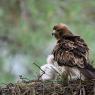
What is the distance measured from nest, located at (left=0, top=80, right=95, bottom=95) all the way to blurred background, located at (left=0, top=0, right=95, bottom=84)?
25.7 ft

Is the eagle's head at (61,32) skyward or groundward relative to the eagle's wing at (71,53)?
skyward

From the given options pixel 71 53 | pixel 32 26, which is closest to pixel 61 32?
pixel 71 53

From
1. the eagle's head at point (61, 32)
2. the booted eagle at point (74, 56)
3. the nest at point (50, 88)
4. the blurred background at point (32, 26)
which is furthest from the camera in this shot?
the blurred background at point (32, 26)

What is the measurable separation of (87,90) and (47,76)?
87cm

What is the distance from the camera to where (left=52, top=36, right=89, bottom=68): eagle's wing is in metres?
9.50

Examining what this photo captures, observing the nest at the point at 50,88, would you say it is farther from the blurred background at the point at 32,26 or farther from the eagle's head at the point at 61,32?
the blurred background at the point at 32,26

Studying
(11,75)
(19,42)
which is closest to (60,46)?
(11,75)

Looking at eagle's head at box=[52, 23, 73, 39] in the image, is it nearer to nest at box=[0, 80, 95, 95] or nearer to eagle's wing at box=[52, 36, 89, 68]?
eagle's wing at box=[52, 36, 89, 68]

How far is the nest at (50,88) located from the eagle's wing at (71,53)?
304 mm

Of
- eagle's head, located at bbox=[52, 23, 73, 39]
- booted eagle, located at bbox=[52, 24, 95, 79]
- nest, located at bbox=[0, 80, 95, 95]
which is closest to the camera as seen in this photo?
nest, located at bbox=[0, 80, 95, 95]

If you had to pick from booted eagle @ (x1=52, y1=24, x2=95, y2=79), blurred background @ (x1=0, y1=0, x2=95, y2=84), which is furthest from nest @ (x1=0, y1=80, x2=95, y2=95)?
blurred background @ (x1=0, y1=0, x2=95, y2=84)

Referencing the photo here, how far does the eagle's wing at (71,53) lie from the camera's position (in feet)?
31.2

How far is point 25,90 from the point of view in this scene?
9.41 meters

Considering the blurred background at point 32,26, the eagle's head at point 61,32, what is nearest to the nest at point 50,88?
the eagle's head at point 61,32
